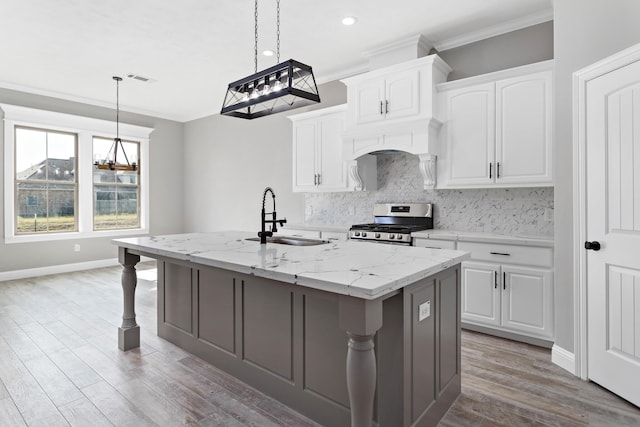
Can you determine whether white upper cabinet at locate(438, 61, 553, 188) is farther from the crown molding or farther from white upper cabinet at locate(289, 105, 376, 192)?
white upper cabinet at locate(289, 105, 376, 192)

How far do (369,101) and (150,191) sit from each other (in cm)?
502

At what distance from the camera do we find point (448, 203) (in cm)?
407

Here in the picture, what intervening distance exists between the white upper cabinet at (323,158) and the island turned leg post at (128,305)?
2.48 m

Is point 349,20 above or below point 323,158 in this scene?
above

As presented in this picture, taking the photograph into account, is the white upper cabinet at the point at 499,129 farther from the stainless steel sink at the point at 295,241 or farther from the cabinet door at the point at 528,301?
the stainless steel sink at the point at 295,241

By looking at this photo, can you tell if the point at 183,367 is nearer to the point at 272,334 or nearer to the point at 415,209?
the point at 272,334

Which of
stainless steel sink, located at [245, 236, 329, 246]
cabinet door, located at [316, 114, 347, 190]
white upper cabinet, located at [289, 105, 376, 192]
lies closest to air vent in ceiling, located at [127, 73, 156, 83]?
white upper cabinet, located at [289, 105, 376, 192]

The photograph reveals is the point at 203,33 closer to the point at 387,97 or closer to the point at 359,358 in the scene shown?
the point at 387,97

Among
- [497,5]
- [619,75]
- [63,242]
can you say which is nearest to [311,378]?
[619,75]

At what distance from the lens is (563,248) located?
2711mm

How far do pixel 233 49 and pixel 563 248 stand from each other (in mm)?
3805

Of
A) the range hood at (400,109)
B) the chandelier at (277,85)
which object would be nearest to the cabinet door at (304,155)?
the range hood at (400,109)

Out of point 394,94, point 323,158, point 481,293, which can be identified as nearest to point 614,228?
point 481,293

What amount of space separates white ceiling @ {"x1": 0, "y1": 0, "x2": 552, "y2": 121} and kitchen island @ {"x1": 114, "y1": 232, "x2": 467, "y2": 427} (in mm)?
2155
